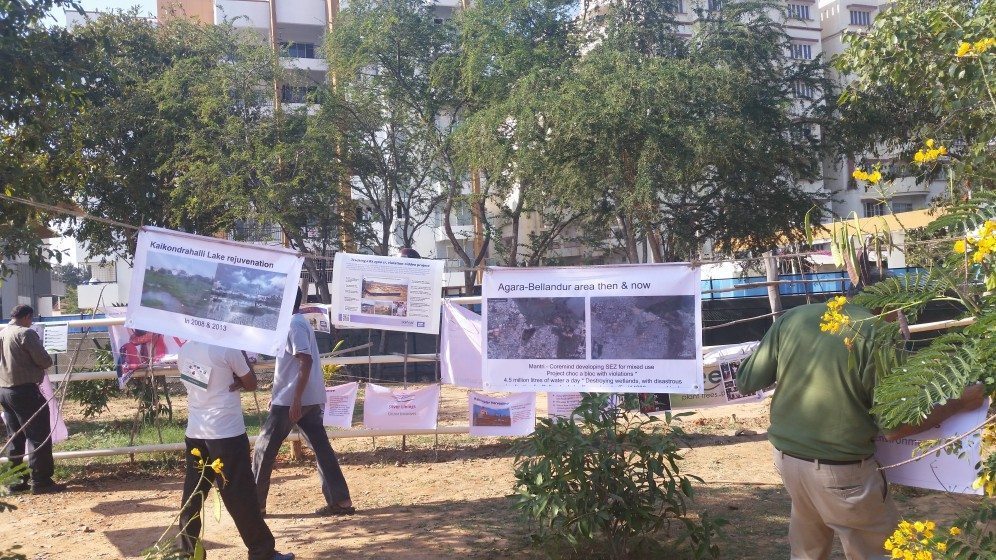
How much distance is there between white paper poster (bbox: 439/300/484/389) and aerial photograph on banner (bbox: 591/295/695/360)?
1809 millimetres

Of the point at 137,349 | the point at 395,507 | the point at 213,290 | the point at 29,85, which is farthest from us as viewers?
the point at 137,349

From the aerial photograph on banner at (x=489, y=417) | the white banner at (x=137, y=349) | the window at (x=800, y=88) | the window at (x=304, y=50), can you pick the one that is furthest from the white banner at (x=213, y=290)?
the window at (x=304, y=50)

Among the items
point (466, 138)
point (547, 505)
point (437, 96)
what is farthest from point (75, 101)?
point (437, 96)

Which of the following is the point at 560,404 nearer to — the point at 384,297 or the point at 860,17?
the point at 384,297

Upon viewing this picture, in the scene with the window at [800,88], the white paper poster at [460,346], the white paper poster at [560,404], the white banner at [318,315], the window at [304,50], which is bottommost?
the white paper poster at [560,404]

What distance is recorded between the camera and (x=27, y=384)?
7.73 meters

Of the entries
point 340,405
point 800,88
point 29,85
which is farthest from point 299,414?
point 800,88

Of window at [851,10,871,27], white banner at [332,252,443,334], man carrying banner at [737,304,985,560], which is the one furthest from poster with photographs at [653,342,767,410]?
window at [851,10,871,27]

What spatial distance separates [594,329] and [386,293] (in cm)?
148

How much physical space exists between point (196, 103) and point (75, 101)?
1333 cm

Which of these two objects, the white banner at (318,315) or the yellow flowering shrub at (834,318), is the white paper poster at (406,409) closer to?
the white banner at (318,315)

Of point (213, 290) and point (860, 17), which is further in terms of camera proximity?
point (860, 17)

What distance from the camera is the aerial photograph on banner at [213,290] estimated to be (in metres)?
5.11

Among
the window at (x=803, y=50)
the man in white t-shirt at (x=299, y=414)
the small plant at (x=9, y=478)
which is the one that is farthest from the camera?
the window at (x=803, y=50)
